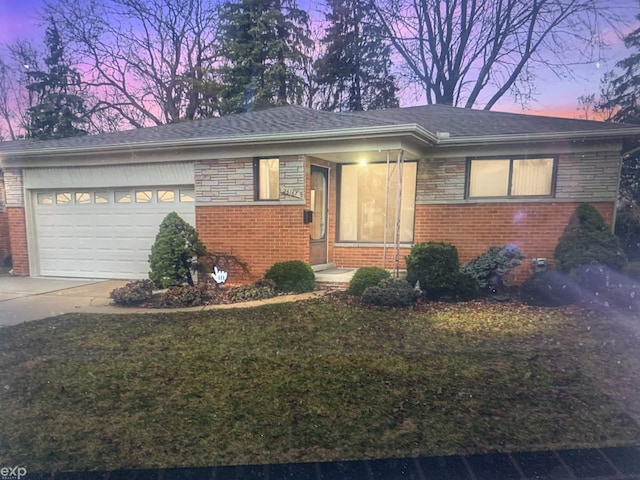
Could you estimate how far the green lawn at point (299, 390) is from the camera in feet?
7.75

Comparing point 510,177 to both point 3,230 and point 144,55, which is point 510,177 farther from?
point 3,230

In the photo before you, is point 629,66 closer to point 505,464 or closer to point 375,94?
point 505,464

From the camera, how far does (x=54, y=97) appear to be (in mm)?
7680

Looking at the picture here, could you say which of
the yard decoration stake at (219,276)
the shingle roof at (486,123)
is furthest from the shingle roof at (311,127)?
the yard decoration stake at (219,276)

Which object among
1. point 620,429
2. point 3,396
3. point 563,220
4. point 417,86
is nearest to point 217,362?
point 3,396

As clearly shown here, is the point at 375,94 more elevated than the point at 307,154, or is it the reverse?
the point at 375,94

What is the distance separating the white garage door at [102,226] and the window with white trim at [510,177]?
6.24 metres

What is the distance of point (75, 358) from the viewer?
12.6 feet

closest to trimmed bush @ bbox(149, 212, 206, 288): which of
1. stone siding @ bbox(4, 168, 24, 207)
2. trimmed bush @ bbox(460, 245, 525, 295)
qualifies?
stone siding @ bbox(4, 168, 24, 207)

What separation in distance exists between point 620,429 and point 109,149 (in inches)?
362

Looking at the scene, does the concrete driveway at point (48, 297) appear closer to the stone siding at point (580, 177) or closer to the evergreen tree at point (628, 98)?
the stone siding at point (580, 177)

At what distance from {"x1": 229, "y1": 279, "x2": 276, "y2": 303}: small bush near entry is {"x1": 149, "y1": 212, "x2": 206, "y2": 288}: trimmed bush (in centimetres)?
116

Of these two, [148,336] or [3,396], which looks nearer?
[3,396]

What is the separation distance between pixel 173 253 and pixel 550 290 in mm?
6906
